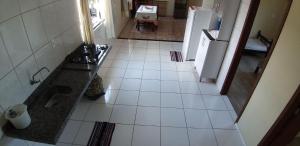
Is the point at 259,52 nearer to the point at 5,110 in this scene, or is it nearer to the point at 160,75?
the point at 160,75

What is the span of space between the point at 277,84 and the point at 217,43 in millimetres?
1244

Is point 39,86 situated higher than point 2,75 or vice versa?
point 2,75

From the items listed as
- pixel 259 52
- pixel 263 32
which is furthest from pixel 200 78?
pixel 263 32

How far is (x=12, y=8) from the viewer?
123 centimetres

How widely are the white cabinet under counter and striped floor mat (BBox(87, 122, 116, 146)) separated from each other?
176 cm

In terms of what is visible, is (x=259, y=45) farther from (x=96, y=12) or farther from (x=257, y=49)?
(x=96, y=12)

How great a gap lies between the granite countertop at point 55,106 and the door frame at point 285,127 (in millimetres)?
1768

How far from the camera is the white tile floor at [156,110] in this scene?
6.82 ft

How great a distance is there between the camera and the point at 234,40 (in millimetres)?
A: 2525

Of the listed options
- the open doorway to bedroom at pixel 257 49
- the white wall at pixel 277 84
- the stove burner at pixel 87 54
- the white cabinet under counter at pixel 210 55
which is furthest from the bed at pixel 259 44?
the stove burner at pixel 87 54

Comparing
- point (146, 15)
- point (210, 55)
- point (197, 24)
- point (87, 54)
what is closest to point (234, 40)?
point (210, 55)

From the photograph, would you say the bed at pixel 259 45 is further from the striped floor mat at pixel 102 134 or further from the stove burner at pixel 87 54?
the striped floor mat at pixel 102 134

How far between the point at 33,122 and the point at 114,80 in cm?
181

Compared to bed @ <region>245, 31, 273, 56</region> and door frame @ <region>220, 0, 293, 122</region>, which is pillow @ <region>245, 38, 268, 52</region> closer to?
bed @ <region>245, 31, 273, 56</region>
